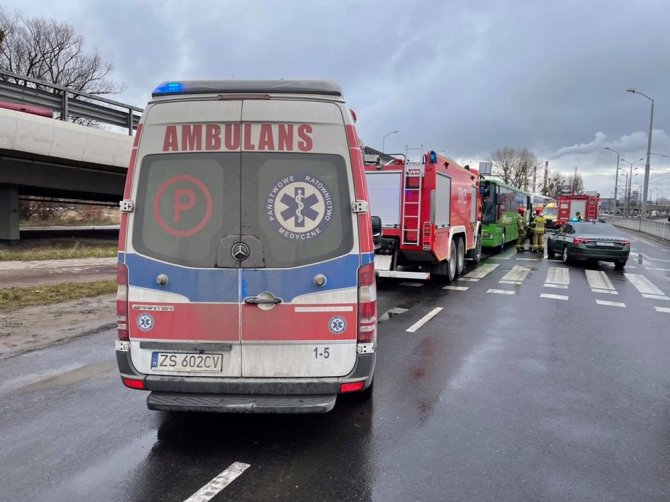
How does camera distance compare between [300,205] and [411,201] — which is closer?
[300,205]

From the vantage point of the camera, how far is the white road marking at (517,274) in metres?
13.2

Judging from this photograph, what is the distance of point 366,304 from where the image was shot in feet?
12.3

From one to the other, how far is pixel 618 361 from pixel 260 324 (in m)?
4.74

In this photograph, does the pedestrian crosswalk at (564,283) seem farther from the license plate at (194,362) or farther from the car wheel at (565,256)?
the license plate at (194,362)

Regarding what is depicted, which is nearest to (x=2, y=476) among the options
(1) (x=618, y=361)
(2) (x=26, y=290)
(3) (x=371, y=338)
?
(3) (x=371, y=338)

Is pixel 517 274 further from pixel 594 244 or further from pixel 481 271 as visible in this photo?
pixel 594 244

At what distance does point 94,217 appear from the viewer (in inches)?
1859

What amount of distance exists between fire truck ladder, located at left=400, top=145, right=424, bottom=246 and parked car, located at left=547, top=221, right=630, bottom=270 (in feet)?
27.4

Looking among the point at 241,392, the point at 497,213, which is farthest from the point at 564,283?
the point at 241,392

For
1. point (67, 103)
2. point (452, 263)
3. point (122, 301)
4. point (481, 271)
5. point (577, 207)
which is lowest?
point (481, 271)

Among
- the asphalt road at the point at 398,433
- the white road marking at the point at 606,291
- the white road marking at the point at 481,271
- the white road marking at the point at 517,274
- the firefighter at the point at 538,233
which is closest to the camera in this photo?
the asphalt road at the point at 398,433

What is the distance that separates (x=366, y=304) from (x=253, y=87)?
5.93ft

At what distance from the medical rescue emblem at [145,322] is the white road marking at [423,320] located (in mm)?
4500

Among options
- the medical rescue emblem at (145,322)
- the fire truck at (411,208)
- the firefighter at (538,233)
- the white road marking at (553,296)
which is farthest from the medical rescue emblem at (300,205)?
the firefighter at (538,233)
